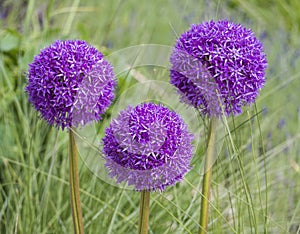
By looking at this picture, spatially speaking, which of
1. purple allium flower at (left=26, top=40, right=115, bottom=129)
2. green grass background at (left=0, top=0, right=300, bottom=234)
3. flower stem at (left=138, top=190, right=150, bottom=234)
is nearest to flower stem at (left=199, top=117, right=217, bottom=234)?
green grass background at (left=0, top=0, right=300, bottom=234)

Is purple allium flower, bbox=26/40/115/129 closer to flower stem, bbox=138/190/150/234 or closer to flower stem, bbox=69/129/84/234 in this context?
flower stem, bbox=69/129/84/234

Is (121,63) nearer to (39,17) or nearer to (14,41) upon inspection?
(14,41)

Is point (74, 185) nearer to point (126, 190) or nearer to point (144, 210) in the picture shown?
point (144, 210)

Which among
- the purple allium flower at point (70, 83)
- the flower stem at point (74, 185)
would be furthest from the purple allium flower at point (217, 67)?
the flower stem at point (74, 185)

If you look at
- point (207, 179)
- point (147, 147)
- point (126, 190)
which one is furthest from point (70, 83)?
point (126, 190)

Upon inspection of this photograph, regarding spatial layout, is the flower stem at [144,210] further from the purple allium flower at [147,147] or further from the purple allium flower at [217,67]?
the purple allium flower at [217,67]
